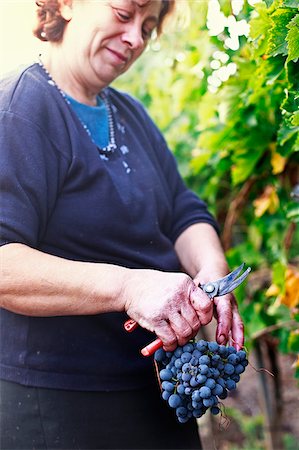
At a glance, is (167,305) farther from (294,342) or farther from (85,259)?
(294,342)

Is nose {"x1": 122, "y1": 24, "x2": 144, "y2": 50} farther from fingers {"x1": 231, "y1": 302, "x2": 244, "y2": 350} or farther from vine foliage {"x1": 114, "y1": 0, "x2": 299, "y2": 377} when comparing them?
fingers {"x1": 231, "y1": 302, "x2": 244, "y2": 350}

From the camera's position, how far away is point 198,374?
Result: 44.9 inches

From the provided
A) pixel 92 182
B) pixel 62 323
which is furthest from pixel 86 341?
pixel 92 182

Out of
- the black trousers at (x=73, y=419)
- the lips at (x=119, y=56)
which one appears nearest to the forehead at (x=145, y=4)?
the lips at (x=119, y=56)

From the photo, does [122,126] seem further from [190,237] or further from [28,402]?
[28,402]

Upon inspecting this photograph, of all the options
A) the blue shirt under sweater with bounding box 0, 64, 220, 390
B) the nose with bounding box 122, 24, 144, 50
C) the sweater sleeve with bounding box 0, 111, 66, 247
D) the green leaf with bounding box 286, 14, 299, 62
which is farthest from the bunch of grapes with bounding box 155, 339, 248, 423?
the nose with bounding box 122, 24, 144, 50

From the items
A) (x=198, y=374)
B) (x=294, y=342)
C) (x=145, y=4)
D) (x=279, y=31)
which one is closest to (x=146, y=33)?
(x=145, y=4)

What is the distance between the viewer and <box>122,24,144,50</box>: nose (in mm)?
1409

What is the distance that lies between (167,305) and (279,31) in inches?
22.8

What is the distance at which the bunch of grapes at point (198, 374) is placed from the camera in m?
1.14

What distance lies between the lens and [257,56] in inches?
55.1

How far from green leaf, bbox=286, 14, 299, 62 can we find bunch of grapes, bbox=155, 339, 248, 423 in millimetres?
569

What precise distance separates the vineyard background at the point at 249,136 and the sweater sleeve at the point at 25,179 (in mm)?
498

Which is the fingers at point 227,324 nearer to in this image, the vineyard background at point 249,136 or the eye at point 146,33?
the vineyard background at point 249,136
